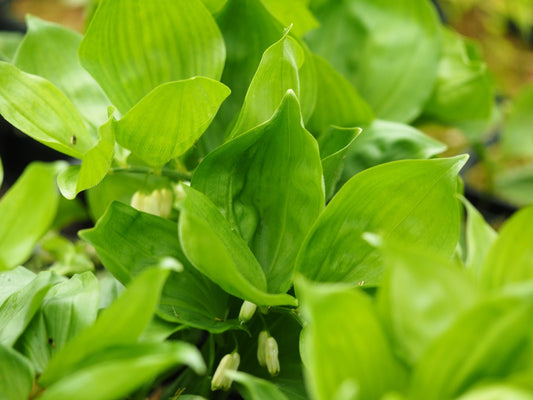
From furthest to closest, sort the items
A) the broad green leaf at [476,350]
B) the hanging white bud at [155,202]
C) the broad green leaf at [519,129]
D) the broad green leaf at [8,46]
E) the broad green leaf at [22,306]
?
1. the broad green leaf at [519,129]
2. the broad green leaf at [8,46]
3. the hanging white bud at [155,202]
4. the broad green leaf at [22,306]
5. the broad green leaf at [476,350]

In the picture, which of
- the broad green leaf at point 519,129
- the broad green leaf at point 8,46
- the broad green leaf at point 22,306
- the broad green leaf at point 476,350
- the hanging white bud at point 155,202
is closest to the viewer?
the broad green leaf at point 476,350

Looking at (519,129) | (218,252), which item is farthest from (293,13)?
(519,129)

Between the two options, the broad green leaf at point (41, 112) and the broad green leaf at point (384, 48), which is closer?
the broad green leaf at point (41, 112)

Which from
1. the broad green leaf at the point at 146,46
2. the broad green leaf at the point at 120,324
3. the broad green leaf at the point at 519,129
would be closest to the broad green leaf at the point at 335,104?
the broad green leaf at the point at 146,46

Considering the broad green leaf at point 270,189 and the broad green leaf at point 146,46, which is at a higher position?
the broad green leaf at point 146,46

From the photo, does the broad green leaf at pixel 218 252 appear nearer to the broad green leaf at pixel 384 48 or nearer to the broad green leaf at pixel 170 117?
the broad green leaf at pixel 170 117

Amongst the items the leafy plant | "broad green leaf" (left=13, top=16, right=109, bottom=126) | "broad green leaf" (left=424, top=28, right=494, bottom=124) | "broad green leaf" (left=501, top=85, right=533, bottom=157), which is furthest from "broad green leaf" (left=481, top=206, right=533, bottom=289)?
"broad green leaf" (left=501, top=85, right=533, bottom=157)
